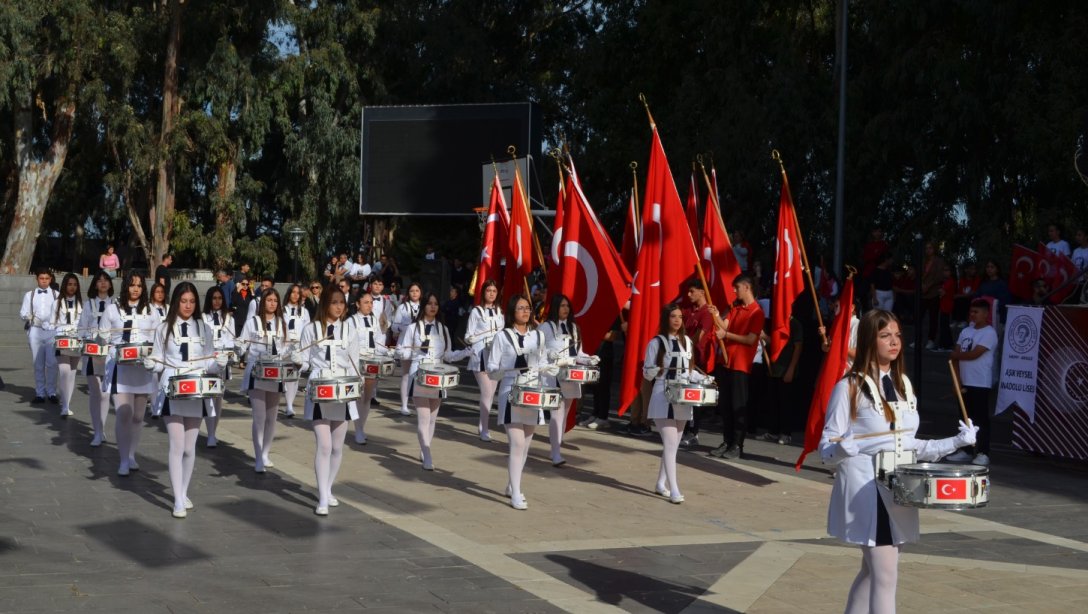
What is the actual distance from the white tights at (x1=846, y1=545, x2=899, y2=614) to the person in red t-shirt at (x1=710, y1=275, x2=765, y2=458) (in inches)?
289

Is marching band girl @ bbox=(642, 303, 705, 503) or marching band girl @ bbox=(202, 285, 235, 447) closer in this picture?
marching band girl @ bbox=(642, 303, 705, 503)

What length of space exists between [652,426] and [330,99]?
2725 centimetres

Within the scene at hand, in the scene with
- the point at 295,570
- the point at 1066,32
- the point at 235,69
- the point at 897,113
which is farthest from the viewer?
the point at 235,69

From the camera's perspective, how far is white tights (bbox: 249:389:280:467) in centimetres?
1252

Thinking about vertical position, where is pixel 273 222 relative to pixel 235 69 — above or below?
below

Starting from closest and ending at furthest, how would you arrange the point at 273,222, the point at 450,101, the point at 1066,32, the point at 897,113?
the point at 1066,32 < the point at 897,113 < the point at 450,101 < the point at 273,222

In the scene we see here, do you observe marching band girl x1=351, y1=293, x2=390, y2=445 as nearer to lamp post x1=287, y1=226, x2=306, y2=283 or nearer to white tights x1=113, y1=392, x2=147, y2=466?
white tights x1=113, y1=392, x2=147, y2=466

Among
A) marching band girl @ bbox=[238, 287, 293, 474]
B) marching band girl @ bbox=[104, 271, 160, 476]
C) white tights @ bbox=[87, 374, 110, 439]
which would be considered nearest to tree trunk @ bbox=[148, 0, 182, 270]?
white tights @ bbox=[87, 374, 110, 439]

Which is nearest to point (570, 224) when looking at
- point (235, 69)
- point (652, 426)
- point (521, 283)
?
point (521, 283)

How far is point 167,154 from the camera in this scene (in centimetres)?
3888

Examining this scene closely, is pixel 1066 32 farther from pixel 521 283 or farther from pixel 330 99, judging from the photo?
pixel 330 99

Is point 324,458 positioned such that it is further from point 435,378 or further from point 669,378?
point 669,378

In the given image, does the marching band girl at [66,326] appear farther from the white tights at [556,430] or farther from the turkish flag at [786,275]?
the turkish flag at [786,275]

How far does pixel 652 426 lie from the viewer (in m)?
16.4
